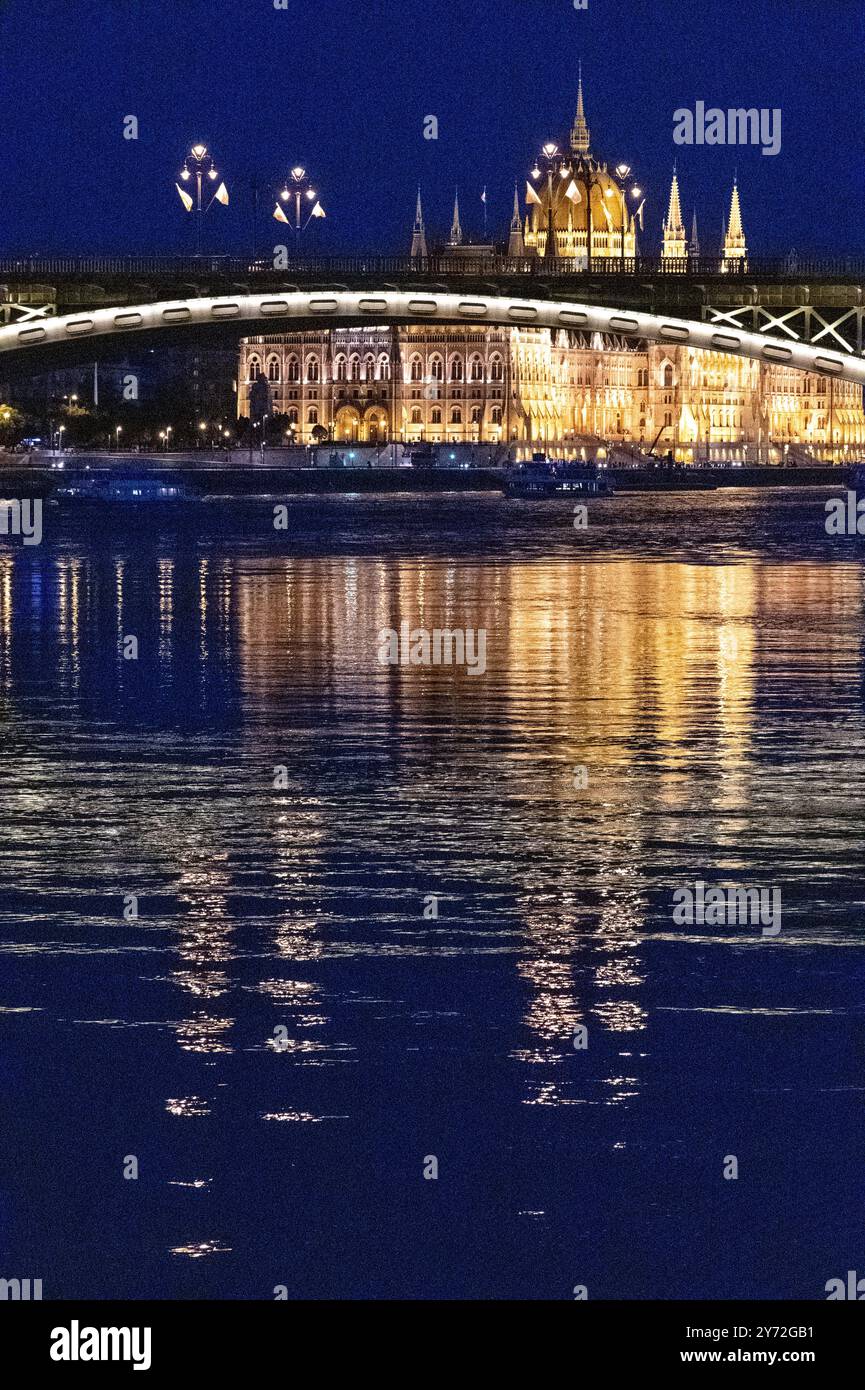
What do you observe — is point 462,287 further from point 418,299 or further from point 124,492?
point 124,492

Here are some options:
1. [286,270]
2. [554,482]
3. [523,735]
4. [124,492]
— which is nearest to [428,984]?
[523,735]

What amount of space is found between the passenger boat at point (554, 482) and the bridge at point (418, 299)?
171 ft

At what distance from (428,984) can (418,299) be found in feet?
221

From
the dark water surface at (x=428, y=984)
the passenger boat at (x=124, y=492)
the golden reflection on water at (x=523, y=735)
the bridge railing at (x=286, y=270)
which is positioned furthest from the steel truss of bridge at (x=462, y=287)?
the dark water surface at (x=428, y=984)

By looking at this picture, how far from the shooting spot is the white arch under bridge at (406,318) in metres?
76.1

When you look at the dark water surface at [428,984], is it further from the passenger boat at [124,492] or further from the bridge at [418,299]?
the passenger boat at [124,492]

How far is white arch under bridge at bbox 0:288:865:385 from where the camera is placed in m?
76.1

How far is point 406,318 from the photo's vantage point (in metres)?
80.1

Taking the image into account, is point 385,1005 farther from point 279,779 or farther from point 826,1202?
point 279,779

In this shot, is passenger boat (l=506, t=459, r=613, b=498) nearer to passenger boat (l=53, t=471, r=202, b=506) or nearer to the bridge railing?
passenger boat (l=53, t=471, r=202, b=506)

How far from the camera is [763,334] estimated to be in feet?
253

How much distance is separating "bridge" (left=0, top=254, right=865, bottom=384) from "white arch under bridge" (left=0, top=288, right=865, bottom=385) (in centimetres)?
4

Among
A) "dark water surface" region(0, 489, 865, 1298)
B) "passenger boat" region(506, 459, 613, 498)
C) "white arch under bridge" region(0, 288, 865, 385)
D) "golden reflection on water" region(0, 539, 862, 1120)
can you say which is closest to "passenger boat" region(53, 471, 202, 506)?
"passenger boat" region(506, 459, 613, 498)
